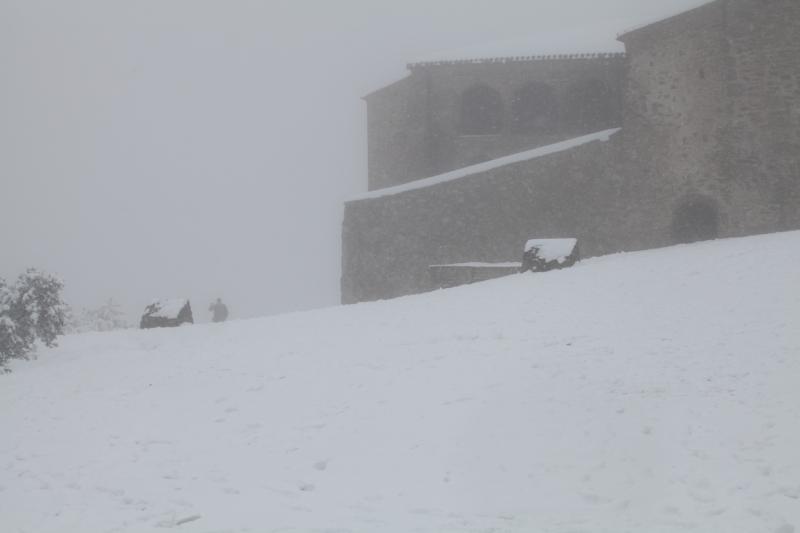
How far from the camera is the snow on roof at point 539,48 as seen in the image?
2488 cm

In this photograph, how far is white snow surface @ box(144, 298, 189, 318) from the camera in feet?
56.7

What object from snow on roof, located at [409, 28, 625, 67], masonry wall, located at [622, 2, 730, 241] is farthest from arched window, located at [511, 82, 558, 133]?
masonry wall, located at [622, 2, 730, 241]

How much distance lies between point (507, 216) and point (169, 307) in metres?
8.94

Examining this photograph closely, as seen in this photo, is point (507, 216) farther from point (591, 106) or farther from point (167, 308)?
point (167, 308)

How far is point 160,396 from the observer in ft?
34.6

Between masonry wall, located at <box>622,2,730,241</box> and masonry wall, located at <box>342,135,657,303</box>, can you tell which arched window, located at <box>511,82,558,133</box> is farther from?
masonry wall, located at <box>342,135,657,303</box>

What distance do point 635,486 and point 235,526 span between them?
3325 millimetres

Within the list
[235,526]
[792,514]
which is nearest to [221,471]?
[235,526]

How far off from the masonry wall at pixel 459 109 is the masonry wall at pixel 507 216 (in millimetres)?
4010

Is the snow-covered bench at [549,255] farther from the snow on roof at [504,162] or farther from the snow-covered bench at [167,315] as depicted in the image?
the snow-covered bench at [167,315]

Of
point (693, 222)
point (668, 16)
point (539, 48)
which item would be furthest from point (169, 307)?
point (668, 16)

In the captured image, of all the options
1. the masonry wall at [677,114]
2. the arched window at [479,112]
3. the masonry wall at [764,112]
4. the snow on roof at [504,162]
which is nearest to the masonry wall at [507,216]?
the snow on roof at [504,162]

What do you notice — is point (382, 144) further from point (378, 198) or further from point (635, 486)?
point (635, 486)

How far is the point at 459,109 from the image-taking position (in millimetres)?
25891
